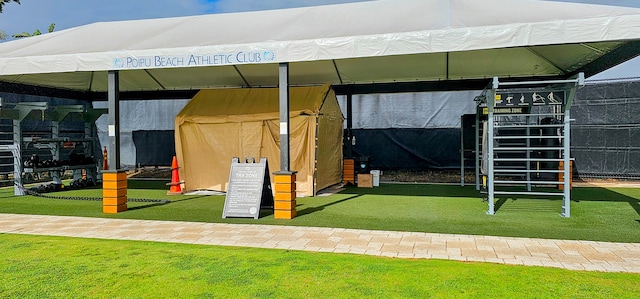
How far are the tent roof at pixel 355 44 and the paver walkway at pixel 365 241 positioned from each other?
8.40 feet

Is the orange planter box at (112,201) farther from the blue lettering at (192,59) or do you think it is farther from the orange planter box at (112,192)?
the blue lettering at (192,59)

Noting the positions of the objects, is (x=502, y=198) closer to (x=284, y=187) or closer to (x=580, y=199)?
(x=580, y=199)

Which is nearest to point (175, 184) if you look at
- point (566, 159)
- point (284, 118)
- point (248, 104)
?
point (248, 104)

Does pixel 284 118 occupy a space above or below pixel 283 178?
above

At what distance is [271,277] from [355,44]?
3.90 metres

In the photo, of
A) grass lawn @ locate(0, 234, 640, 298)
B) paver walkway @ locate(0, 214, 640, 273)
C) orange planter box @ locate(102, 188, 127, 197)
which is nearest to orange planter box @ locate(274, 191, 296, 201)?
paver walkway @ locate(0, 214, 640, 273)

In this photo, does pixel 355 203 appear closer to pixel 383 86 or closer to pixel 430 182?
pixel 383 86

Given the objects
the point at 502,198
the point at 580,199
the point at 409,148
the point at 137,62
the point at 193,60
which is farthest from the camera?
the point at 409,148

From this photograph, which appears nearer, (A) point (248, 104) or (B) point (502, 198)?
(B) point (502, 198)

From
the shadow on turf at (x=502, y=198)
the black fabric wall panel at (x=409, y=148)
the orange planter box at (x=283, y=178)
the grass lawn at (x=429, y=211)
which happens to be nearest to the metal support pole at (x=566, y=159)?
the grass lawn at (x=429, y=211)

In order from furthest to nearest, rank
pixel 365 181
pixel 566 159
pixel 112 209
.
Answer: pixel 365 181, pixel 112 209, pixel 566 159

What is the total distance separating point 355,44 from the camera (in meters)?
6.65

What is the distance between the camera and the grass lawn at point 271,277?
3564 millimetres

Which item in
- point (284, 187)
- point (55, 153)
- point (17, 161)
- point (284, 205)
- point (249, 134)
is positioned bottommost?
point (284, 205)
